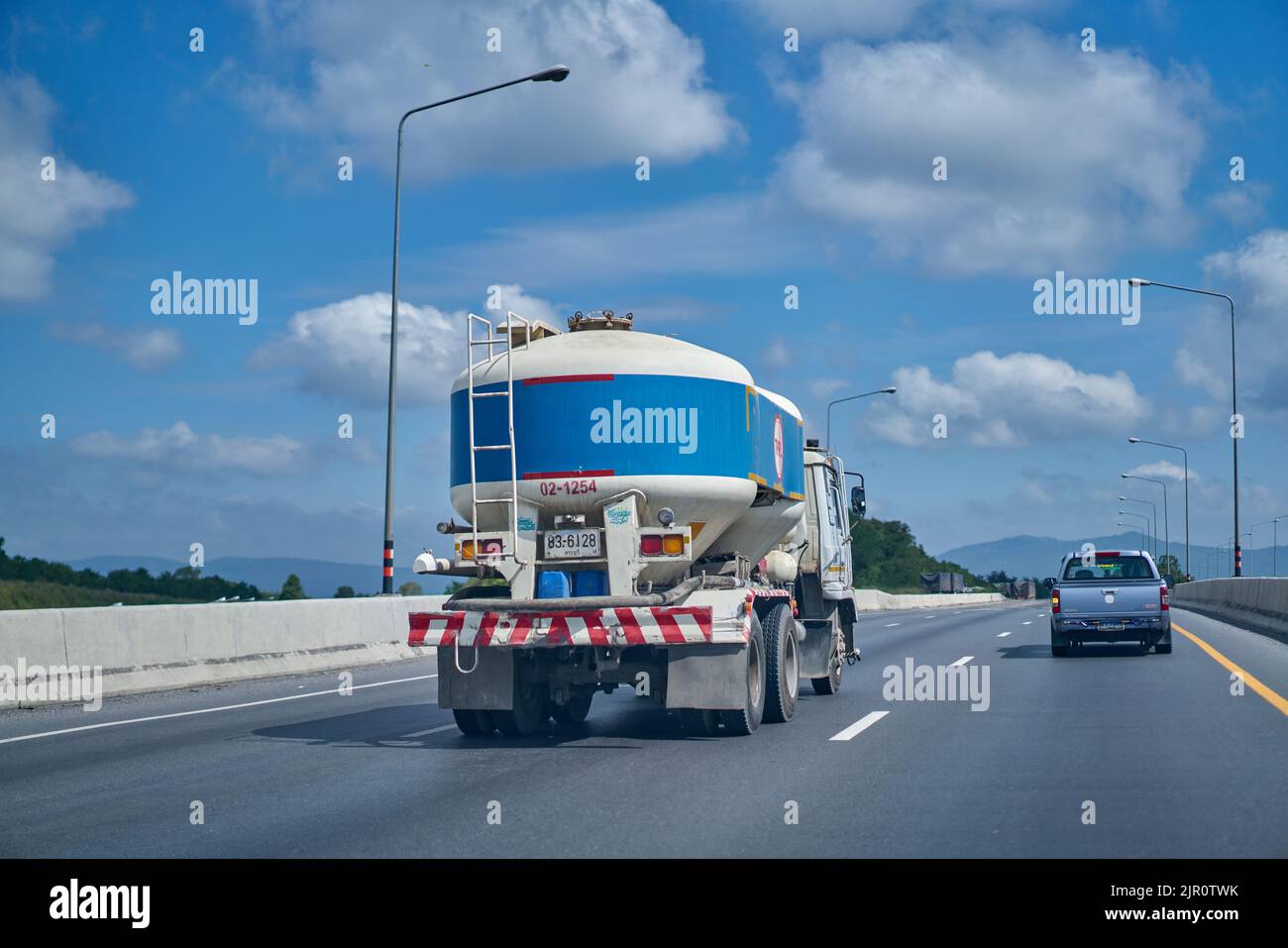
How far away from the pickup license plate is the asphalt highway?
1.58 m

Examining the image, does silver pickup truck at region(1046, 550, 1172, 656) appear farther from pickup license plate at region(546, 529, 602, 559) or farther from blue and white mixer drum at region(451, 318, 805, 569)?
pickup license plate at region(546, 529, 602, 559)

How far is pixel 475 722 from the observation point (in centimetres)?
1234

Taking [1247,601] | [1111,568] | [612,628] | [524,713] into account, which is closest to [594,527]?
[612,628]

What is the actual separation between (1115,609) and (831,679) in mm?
7323

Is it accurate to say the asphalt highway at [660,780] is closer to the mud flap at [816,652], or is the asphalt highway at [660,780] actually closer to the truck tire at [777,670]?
the truck tire at [777,670]

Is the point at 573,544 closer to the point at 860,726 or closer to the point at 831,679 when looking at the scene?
the point at 860,726

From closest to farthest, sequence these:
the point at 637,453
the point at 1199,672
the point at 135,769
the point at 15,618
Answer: the point at 135,769 → the point at 637,453 → the point at 15,618 → the point at 1199,672

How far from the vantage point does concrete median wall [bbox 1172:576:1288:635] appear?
28750 millimetres

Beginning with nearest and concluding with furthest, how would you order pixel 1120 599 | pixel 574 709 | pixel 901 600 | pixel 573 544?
pixel 573 544
pixel 574 709
pixel 1120 599
pixel 901 600

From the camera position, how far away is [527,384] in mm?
11750
